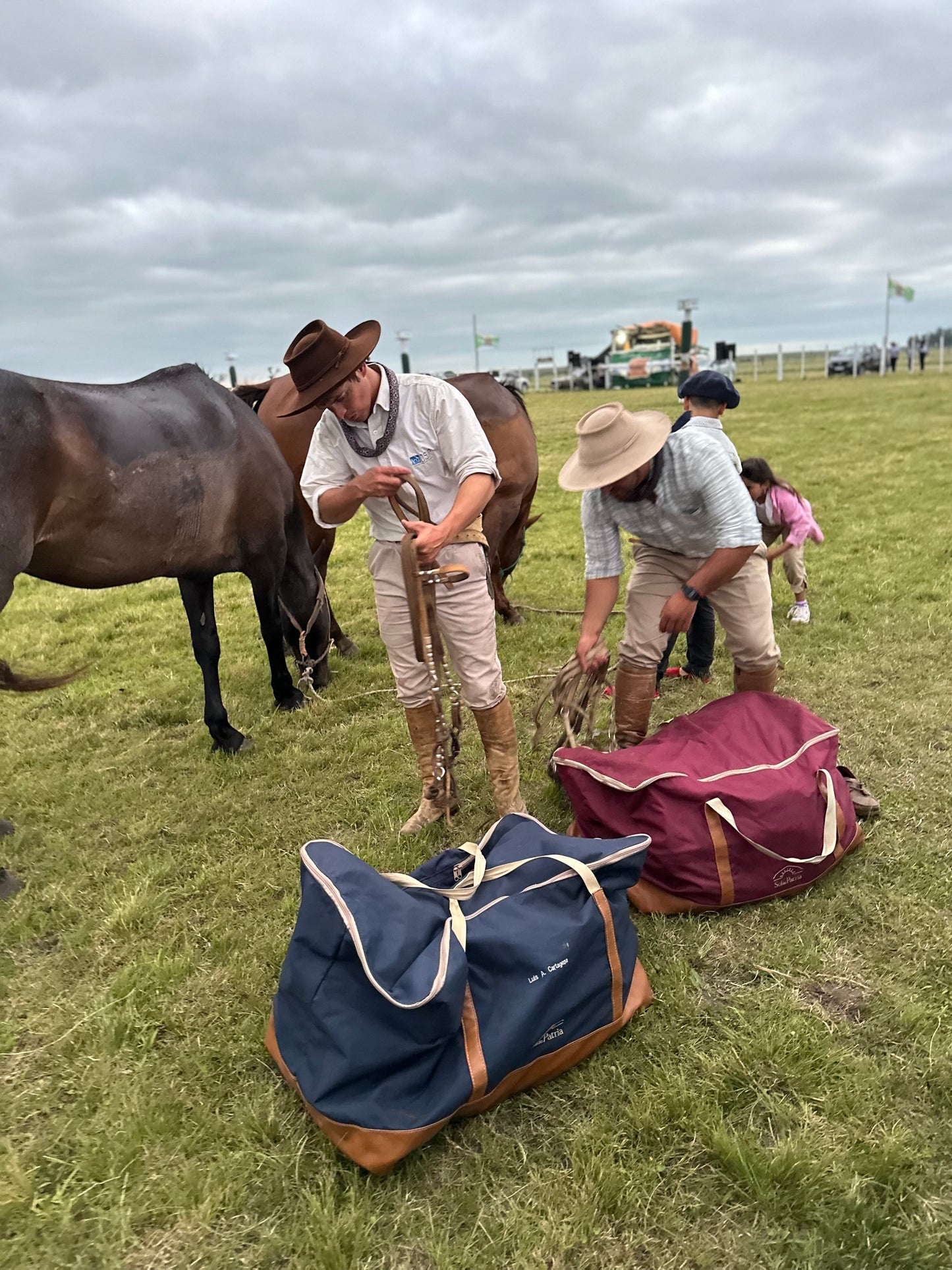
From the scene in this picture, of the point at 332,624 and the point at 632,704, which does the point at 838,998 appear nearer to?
the point at 632,704

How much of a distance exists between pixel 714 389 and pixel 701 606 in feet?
4.10

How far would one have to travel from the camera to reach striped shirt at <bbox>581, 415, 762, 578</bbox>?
3.03 metres

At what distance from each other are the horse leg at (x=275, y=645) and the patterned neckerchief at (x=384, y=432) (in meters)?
1.76

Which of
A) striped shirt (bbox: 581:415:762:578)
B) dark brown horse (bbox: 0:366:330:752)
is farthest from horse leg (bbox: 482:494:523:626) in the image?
striped shirt (bbox: 581:415:762:578)

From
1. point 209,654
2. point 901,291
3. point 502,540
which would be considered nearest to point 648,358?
point 901,291

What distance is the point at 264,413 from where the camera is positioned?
5.64 metres

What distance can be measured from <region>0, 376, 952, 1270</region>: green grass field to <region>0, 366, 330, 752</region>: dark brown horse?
22 centimetres

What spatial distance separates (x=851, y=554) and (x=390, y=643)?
5524 millimetres

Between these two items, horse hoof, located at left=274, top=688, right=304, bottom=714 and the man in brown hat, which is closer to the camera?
the man in brown hat

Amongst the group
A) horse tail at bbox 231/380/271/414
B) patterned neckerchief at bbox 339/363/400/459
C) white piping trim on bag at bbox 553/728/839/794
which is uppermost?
horse tail at bbox 231/380/271/414

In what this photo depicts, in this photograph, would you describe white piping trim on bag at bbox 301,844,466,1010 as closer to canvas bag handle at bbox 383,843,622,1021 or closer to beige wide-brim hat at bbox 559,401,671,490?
canvas bag handle at bbox 383,843,622,1021

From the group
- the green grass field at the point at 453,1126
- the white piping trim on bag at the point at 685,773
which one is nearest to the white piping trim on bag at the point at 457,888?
the white piping trim on bag at the point at 685,773

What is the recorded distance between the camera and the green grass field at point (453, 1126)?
1.79 meters

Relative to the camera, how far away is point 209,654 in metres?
4.43
